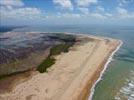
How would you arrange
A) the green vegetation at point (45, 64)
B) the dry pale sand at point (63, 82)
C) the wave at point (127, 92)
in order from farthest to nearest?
the green vegetation at point (45, 64) → the wave at point (127, 92) → the dry pale sand at point (63, 82)

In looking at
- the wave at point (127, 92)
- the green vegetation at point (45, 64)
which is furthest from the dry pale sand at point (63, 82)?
the wave at point (127, 92)

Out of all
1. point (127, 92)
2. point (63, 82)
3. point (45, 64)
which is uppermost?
point (45, 64)

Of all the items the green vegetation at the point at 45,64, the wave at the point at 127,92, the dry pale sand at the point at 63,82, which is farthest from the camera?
the green vegetation at the point at 45,64

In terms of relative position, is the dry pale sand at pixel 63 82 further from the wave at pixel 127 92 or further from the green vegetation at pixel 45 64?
the wave at pixel 127 92

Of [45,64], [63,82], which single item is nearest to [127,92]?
[63,82]

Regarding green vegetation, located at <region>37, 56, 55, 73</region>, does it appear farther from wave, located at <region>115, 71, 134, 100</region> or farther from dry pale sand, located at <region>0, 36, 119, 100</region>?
wave, located at <region>115, 71, 134, 100</region>

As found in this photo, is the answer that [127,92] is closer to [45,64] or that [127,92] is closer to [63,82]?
[63,82]

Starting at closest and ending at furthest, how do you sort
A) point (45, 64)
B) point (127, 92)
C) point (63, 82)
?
1. point (127, 92)
2. point (63, 82)
3. point (45, 64)

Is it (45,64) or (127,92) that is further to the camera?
(45,64)

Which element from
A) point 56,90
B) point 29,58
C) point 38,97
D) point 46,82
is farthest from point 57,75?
point 29,58
